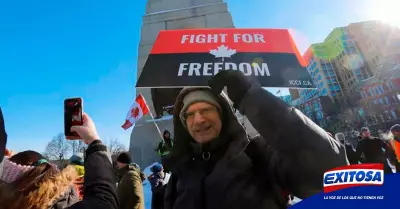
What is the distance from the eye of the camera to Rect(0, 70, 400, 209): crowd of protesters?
0.95 metres

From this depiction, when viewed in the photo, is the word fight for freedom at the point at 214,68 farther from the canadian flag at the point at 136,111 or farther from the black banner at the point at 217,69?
the canadian flag at the point at 136,111

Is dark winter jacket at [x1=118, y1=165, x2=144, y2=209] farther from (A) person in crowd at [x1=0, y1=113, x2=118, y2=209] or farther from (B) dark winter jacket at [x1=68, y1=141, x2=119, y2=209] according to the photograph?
(B) dark winter jacket at [x1=68, y1=141, x2=119, y2=209]

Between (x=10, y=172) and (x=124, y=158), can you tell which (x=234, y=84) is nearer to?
(x=10, y=172)

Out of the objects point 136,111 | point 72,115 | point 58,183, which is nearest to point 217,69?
point 72,115

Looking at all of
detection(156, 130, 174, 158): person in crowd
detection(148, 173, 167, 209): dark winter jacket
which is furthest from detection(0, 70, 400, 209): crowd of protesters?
detection(156, 130, 174, 158): person in crowd

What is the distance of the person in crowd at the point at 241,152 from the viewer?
94 cm

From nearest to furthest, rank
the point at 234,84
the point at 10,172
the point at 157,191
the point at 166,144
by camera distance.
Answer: the point at 234,84, the point at 10,172, the point at 157,191, the point at 166,144

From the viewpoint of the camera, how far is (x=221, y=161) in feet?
4.19

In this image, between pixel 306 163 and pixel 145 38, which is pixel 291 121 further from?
pixel 145 38

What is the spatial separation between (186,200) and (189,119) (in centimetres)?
49

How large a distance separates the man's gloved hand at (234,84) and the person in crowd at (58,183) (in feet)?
2.80

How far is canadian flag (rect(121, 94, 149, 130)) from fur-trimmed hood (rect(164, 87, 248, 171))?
5629 mm

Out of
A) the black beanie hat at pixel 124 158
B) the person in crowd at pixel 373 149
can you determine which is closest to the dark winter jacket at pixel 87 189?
the black beanie hat at pixel 124 158

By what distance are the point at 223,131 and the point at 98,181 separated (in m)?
0.80
